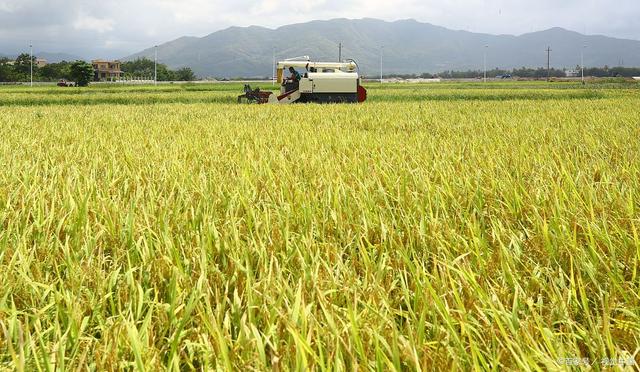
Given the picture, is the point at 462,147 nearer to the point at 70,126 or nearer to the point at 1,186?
the point at 1,186

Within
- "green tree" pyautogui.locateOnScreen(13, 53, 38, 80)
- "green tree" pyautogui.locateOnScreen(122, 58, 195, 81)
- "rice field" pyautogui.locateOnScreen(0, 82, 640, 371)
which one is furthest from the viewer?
"green tree" pyautogui.locateOnScreen(122, 58, 195, 81)

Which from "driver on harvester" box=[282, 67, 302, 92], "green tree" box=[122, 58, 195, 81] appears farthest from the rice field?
"green tree" box=[122, 58, 195, 81]

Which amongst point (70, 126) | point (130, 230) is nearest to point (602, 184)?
point (130, 230)

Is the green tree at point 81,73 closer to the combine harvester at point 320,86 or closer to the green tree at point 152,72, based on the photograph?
the green tree at point 152,72

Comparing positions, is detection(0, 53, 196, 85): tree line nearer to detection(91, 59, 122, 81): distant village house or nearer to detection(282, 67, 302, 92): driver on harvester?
detection(91, 59, 122, 81): distant village house

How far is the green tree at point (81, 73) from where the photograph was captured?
86688 millimetres

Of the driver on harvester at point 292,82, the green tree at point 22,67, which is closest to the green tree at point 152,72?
the green tree at point 22,67

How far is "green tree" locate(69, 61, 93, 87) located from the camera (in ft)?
284

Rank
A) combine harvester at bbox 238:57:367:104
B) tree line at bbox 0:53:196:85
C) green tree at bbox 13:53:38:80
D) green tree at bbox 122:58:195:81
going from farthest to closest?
green tree at bbox 122:58:195:81
green tree at bbox 13:53:38:80
tree line at bbox 0:53:196:85
combine harvester at bbox 238:57:367:104

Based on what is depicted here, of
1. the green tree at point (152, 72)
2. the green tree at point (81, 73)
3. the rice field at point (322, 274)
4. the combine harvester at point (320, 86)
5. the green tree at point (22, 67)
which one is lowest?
the rice field at point (322, 274)

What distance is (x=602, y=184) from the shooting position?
10.1 feet

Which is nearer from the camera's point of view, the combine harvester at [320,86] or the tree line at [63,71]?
the combine harvester at [320,86]

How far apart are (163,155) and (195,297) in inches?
141

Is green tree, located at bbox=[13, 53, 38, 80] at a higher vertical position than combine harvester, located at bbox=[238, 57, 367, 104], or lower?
higher
